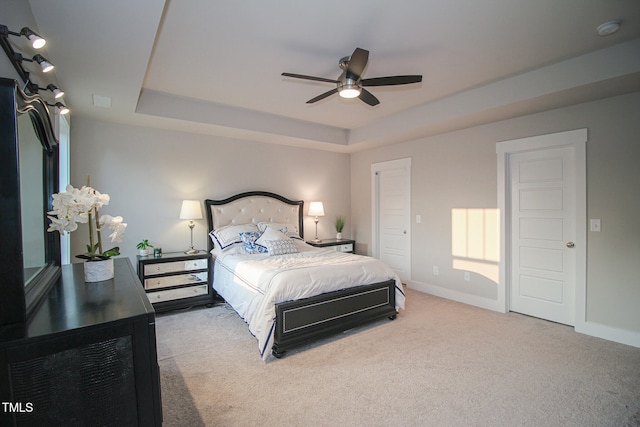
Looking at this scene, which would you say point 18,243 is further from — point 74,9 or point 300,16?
point 300,16

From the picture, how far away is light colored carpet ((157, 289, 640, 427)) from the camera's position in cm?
204

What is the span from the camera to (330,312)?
10.2 ft

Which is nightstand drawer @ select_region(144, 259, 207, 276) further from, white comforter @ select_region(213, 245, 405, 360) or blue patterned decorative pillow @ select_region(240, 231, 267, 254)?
blue patterned decorative pillow @ select_region(240, 231, 267, 254)

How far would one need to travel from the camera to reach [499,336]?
322 cm

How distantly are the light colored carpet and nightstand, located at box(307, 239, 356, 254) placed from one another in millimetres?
2081

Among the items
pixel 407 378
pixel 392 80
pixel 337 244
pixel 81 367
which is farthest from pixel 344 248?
pixel 81 367

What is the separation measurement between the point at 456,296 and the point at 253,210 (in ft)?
10.8

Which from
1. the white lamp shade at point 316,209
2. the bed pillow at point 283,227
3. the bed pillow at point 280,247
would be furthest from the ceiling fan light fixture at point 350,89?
the white lamp shade at point 316,209

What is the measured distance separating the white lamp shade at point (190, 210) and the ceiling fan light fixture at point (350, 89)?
8.62 feet

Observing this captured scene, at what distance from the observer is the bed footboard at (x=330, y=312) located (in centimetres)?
282

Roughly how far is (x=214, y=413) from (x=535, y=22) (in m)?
3.54

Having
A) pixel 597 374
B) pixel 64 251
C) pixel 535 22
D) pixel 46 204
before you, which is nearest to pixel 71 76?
pixel 46 204

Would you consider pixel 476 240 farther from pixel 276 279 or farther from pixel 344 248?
pixel 276 279

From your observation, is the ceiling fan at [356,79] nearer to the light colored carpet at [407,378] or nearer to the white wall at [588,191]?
the white wall at [588,191]
